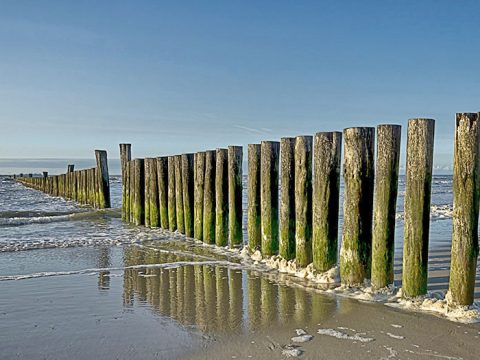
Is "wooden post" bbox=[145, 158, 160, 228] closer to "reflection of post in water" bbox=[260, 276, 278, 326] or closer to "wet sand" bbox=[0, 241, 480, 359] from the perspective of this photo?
"wet sand" bbox=[0, 241, 480, 359]

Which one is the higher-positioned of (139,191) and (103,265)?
(139,191)

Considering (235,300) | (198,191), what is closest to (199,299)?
(235,300)

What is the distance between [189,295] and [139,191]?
740 cm

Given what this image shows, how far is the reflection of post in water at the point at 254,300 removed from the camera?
428 centimetres

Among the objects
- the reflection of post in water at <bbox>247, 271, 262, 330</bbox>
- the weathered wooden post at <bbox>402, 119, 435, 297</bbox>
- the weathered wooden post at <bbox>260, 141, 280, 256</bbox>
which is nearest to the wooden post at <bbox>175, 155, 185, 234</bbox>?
the weathered wooden post at <bbox>260, 141, 280, 256</bbox>

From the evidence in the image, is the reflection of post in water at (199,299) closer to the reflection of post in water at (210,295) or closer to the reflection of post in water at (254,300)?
the reflection of post in water at (210,295)

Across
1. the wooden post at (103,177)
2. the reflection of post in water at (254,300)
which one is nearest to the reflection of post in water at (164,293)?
the reflection of post in water at (254,300)

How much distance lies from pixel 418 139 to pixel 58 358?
3.48 m

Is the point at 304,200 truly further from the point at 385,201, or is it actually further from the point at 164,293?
the point at 164,293

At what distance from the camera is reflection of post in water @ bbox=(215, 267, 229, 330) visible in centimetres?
427

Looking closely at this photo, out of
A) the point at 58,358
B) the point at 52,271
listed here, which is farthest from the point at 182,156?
the point at 58,358

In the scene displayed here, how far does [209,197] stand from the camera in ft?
28.7

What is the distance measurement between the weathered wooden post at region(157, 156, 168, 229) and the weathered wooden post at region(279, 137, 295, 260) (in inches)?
183

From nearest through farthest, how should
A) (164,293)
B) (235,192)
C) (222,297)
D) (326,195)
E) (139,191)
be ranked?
(222,297), (164,293), (326,195), (235,192), (139,191)
